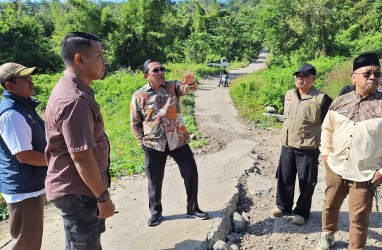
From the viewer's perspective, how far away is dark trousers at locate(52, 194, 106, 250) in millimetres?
2336

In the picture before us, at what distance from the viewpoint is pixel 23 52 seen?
2470 cm

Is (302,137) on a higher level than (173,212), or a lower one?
higher

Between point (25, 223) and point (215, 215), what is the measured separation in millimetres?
2231

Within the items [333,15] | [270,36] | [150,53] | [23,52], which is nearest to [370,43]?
[333,15]

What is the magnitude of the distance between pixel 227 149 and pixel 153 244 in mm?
4718

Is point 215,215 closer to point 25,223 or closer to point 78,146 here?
point 25,223

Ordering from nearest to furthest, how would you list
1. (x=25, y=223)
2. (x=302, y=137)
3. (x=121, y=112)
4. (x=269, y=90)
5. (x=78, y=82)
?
(x=78, y=82), (x=25, y=223), (x=302, y=137), (x=269, y=90), (x=121, y=112)

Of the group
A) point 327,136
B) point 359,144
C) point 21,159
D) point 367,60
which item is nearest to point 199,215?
point 327,136

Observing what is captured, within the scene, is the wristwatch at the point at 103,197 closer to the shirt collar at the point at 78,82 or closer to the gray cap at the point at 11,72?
the shirt collar at the point at 78,82

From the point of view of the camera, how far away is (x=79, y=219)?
239 centimetres

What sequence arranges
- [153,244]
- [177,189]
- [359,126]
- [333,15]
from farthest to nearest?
[333,15] → [177,189] → [153,244] → [359,126]

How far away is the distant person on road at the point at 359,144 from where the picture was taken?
10.3 ft

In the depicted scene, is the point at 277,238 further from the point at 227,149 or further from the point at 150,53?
the point at 150,53

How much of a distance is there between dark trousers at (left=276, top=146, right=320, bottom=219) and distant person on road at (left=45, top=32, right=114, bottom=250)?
2540 millimetres
